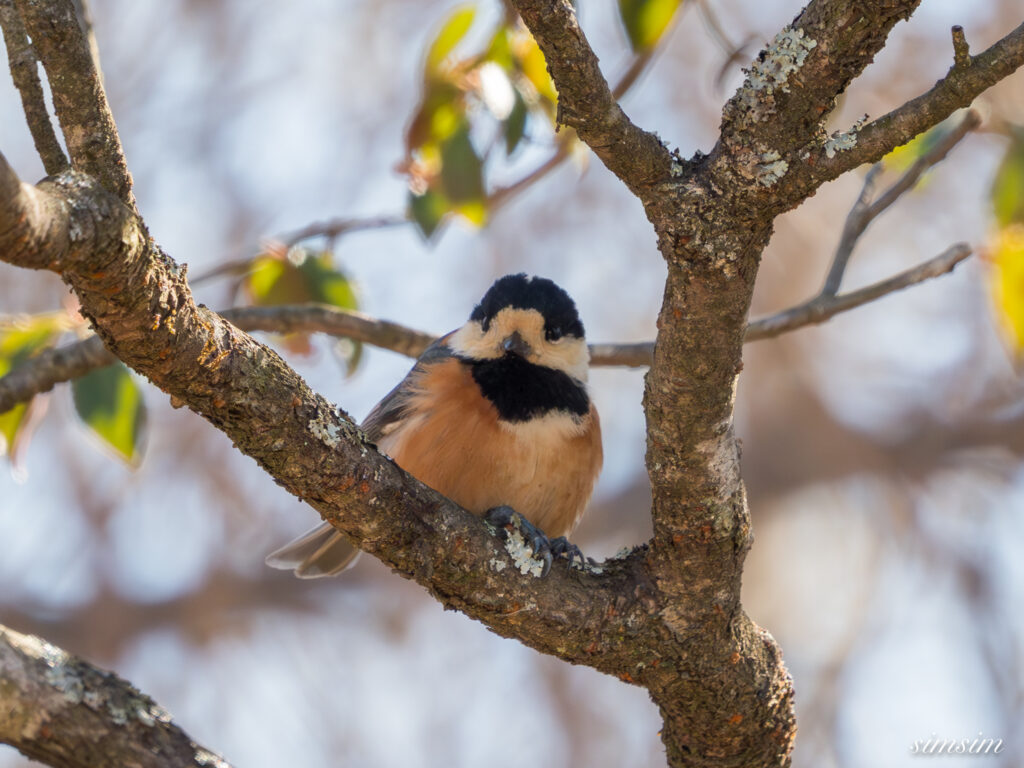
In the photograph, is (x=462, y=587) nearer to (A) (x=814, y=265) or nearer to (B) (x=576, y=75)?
(B) (x=576, y=75)

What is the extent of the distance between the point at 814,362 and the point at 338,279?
15.8 ft

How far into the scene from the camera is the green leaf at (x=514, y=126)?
3.94m

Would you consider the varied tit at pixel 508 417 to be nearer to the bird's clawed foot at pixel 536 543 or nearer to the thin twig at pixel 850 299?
the bird's clawed foot at pixel 536 543

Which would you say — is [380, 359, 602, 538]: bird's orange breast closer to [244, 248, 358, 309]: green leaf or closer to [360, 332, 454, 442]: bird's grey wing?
[360, 332, 454, 442]: bird's grey wing

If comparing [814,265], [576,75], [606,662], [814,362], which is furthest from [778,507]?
[576,75]

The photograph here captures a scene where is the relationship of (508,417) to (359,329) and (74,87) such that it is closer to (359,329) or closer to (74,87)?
(359,329)

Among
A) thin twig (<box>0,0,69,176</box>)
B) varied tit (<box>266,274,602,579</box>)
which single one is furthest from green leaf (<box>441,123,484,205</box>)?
thin twig (<box>0,0,69,176</box>)

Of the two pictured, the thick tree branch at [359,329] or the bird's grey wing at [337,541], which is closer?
the thick tree branch at [359,329]

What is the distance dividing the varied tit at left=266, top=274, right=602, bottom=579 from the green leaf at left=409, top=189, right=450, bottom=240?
0.47 meters

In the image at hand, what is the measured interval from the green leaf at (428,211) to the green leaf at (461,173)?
9cm

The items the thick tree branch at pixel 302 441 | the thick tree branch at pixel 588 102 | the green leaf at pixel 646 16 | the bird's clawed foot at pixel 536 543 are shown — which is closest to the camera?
the thick tree branch at pixel 302 441

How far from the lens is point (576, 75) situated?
2.27m

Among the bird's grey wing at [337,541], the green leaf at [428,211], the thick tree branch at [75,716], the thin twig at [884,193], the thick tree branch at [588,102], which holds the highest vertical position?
the thin twig at [884,193]

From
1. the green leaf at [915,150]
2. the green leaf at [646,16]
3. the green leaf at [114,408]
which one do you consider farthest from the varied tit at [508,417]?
the green leaf at [915,150]
